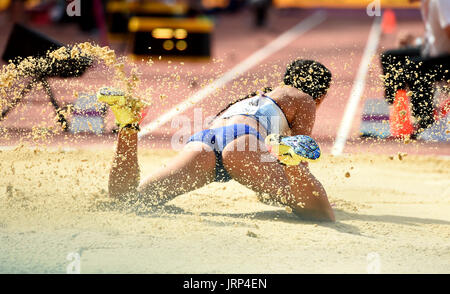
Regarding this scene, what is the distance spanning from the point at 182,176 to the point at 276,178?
1.79 ft

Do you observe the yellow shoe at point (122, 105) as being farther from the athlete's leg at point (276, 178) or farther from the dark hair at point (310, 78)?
the dark hair at point (310, 78)

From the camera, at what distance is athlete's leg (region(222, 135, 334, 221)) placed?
4.33 metres

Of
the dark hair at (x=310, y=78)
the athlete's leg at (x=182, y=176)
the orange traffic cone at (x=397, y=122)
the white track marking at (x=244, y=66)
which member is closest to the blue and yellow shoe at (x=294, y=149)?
the athlete's leg at (x=182, y=176)

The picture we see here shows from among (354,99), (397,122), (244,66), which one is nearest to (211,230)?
(397,122)

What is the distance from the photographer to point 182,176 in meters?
4.48

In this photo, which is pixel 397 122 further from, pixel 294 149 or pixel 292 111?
pixel 294 149

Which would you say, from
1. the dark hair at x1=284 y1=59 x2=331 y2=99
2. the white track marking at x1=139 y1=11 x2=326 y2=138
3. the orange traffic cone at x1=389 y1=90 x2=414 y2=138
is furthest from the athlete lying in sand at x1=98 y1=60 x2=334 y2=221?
the orange traffic cone at x1=389 y1=90 x2=414 y2=138

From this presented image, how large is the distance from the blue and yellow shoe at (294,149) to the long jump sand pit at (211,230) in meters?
0.41

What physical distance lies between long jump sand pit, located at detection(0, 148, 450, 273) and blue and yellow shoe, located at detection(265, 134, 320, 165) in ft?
1.34

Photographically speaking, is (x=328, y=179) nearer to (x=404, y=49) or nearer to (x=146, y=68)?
(x=404, y=49)

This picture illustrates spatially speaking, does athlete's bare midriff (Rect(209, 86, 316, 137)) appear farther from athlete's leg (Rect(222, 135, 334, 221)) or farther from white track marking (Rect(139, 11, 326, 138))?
white track marking (Rect(139, 11, 326, 138))

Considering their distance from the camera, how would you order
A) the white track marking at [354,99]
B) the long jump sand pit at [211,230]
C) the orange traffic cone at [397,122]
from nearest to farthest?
the long jump sand pit at [211,230] < the orange traffic cone at [397,122] < the white track marking at [354,99]

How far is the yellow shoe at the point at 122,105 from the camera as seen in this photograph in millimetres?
4500

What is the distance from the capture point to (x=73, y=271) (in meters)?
3.39
